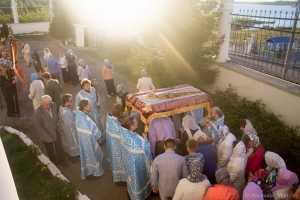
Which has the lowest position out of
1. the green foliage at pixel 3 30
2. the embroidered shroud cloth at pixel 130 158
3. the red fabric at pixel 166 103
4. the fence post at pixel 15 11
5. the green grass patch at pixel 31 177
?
the green grass patch at pixel 31 177

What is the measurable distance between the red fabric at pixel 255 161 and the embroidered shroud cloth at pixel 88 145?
2.93 meters

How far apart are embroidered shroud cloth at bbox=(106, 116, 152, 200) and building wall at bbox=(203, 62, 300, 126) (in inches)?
173

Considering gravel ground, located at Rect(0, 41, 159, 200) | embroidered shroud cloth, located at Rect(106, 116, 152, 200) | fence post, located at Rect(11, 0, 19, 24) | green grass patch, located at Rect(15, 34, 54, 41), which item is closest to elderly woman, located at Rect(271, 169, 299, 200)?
embroidered shroud cloth, located at Rect(106, 116, 152, 200)

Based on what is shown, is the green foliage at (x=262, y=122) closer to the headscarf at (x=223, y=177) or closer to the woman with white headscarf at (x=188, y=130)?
the woman with white headscarf at (x=188, y=130)

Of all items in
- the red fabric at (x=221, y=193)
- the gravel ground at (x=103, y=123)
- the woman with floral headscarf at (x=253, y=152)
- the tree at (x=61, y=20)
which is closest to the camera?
the red fabric at (x=221, y=193)

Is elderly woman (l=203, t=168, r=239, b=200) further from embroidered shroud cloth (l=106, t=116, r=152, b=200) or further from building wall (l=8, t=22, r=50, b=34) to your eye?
building wall (l=8, t=22, r=50, b=34)

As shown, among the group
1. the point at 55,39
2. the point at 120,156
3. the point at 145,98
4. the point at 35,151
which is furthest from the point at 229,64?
the point at 55,39

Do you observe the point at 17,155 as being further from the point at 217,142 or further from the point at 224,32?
the point at 224,32

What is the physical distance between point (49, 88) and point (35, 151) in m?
1.86

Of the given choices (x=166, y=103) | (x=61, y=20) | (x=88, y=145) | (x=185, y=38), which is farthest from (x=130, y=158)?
(x=61, y=20)

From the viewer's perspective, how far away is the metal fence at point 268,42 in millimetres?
7355

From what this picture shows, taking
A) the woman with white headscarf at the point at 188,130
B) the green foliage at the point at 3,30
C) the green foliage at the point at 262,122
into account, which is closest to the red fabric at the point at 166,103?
the woman with white headscarf at the point at 188,130

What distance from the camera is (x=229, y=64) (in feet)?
30.8

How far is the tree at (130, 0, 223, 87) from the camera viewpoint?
28.0 ft
